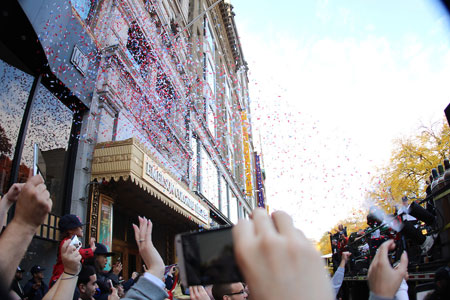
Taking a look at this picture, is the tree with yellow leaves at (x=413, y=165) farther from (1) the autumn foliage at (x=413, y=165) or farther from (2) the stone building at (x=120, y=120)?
(2) the stone building at (x=120, y=120)

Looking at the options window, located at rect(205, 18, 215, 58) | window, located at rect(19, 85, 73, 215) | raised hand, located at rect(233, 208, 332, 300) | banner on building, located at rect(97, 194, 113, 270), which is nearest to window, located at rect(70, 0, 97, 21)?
window, located at rect(19, 85, 73, 215)

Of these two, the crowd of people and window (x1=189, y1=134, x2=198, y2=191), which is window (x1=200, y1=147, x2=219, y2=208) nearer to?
window (x1=189, y1=134, x2=198, y2=191)

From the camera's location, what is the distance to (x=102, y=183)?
317 inches

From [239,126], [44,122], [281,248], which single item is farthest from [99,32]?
[239,126]

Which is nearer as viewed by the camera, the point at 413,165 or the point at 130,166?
the point at 130,166

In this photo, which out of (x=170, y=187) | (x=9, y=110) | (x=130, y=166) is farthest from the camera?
(x=170, y=187)

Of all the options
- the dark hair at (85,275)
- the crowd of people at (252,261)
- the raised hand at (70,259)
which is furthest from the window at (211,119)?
the raised hand at (70,259)

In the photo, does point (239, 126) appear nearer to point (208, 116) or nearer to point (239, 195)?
point (239, 195)

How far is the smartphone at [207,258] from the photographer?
38.2 inches

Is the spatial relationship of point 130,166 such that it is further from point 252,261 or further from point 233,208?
point 233,208

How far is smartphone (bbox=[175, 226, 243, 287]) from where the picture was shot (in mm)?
970

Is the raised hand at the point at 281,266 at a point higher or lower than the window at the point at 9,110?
lower

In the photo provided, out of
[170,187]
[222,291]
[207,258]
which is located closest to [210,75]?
[170,187]

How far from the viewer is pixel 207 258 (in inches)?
39.2
